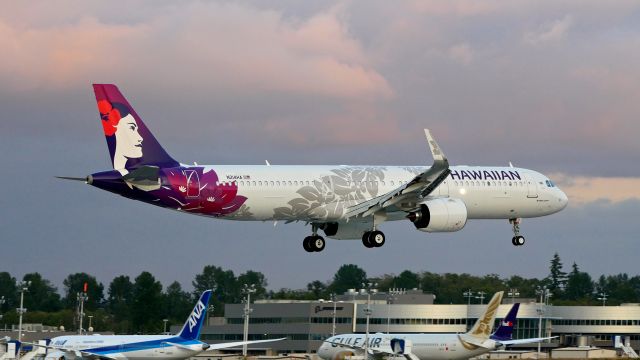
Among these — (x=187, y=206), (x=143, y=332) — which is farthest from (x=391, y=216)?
(x=143, y=332)

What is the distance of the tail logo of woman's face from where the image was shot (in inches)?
2731

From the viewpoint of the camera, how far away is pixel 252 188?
7125 cm

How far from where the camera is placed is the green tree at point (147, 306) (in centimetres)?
17450

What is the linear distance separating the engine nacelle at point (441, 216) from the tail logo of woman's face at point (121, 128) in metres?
16.8

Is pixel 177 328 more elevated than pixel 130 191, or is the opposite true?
pixel 130 191

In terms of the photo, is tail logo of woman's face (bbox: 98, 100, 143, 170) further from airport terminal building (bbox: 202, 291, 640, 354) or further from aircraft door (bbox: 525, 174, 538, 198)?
airport terminal building (bbox: 202, 291, 640, 354)

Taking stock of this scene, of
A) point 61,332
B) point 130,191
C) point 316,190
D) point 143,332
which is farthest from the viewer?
point 143,332

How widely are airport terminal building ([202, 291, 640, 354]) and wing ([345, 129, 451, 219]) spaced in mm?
68703

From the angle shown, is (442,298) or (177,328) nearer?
(177,328)

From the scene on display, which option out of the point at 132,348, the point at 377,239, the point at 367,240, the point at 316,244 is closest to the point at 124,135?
the point at 316,244

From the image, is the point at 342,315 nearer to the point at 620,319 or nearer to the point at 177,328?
the point at 177,328

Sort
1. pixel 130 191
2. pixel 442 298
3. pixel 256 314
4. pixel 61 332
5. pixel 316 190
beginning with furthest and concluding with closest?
pixel 442 298, pixel 256 314, pixel 61 332, pixel 316 190, pixel 130 191

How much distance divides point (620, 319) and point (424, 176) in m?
87.4

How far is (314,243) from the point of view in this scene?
77.4m
